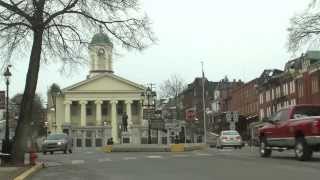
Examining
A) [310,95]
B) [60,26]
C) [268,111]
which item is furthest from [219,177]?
[268,111]

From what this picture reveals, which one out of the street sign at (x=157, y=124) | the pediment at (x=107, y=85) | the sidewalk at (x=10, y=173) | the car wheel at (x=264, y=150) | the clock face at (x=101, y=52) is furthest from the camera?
the pediment at (x=107, y=85)

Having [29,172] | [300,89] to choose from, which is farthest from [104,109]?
[29,172]

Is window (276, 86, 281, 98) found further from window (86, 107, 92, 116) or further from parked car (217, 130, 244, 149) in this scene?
window (86, 107, 92, 116)

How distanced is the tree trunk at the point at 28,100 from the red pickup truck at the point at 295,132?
9.54 metres

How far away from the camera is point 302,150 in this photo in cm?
2511

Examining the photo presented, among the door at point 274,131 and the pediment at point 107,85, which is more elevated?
the pediment at point 107,85

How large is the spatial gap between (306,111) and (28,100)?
34.9ft

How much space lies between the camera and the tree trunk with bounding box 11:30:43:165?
25.7 meters

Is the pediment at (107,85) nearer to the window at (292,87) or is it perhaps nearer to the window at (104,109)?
the window at (104,109)

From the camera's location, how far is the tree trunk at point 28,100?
25703 mm

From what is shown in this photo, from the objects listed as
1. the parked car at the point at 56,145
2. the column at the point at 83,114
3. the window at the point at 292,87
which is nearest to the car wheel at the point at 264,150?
the parked car at the point at 56,145

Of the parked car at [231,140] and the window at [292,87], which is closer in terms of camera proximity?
the parked car at [231,140]

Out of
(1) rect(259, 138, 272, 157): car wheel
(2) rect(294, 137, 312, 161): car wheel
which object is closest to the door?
(1) rect(259, 138, 272, 157): car wheel

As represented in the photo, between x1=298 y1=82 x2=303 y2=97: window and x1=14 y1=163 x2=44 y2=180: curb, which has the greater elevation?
x1=298 y1=82 x2=303 y2=97: window
